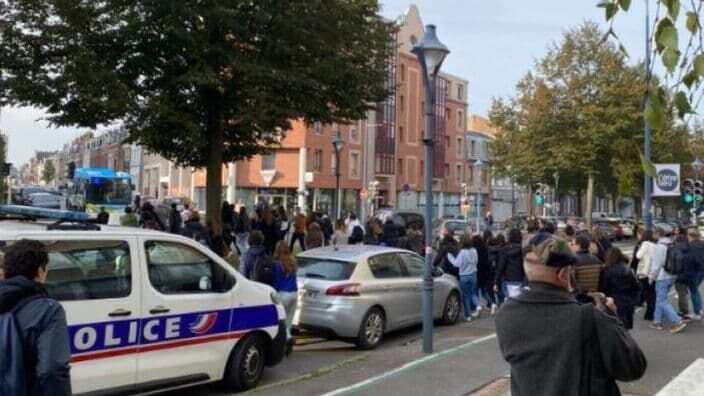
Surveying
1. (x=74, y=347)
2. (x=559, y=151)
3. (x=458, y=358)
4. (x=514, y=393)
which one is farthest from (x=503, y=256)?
(x=559, y=151)

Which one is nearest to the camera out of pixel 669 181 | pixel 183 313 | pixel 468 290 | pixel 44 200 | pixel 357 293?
pixel 183 313

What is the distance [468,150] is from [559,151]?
41707 mm

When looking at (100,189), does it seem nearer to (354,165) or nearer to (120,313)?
(354,165)

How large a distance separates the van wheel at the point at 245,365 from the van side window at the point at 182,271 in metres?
0.68

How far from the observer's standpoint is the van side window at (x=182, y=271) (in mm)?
7137

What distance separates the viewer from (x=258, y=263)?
9.88 m

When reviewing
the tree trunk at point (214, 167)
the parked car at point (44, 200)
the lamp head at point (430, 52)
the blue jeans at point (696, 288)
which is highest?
the lamp head at point (430, 52)

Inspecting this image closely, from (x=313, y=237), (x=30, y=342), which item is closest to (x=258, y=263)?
(x=30, y=342)

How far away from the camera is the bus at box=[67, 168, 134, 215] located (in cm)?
4097

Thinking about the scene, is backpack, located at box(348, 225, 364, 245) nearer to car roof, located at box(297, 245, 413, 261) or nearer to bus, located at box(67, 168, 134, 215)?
car roof, located at box(297, 245, 413, 261)

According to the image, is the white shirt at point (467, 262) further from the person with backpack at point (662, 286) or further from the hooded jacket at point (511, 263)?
the person with backpack at point (662, 286)

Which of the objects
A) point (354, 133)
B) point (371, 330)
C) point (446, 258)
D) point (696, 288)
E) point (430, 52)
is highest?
point (354, 133)

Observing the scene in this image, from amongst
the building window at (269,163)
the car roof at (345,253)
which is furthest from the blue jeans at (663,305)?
the building window at (269,163)

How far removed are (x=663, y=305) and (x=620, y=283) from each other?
3.28m
